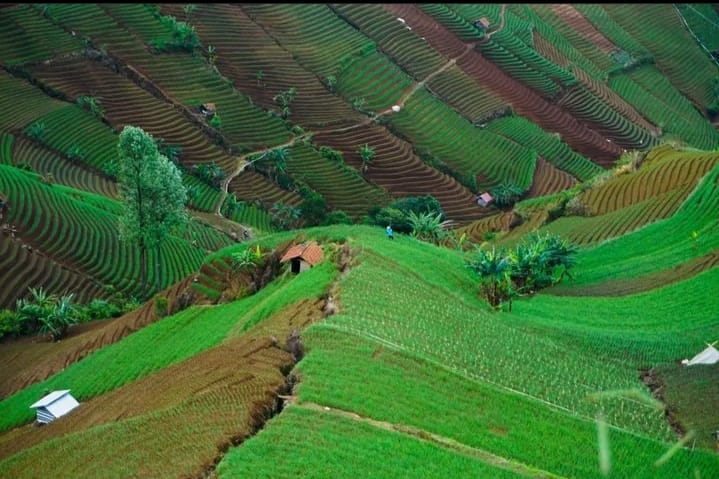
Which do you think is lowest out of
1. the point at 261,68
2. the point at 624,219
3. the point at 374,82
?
the point at 624,219

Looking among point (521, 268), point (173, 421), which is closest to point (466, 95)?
point (521, 268)

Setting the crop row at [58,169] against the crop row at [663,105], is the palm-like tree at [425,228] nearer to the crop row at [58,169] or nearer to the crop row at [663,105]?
the crop row at [58,169]

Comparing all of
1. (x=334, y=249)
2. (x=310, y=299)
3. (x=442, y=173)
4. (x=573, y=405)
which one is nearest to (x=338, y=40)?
(x=442, y=173)

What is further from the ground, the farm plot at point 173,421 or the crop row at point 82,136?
the crop row at point 82,136

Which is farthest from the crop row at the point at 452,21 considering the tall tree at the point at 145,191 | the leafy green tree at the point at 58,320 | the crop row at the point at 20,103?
the leafy green tree at the point at 58,320

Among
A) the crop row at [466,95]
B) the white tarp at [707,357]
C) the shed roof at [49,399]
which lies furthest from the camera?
the crop row at [466,95]

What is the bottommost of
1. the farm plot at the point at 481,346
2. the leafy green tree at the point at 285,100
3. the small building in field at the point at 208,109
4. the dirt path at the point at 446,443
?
the dirt path at the point at 446,443

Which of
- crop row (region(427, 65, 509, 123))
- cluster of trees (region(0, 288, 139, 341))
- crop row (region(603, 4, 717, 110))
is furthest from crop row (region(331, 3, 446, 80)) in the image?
cluster of trees (region(0, 288, 139, 341))

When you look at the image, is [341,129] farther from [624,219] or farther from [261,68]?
[624,219]
